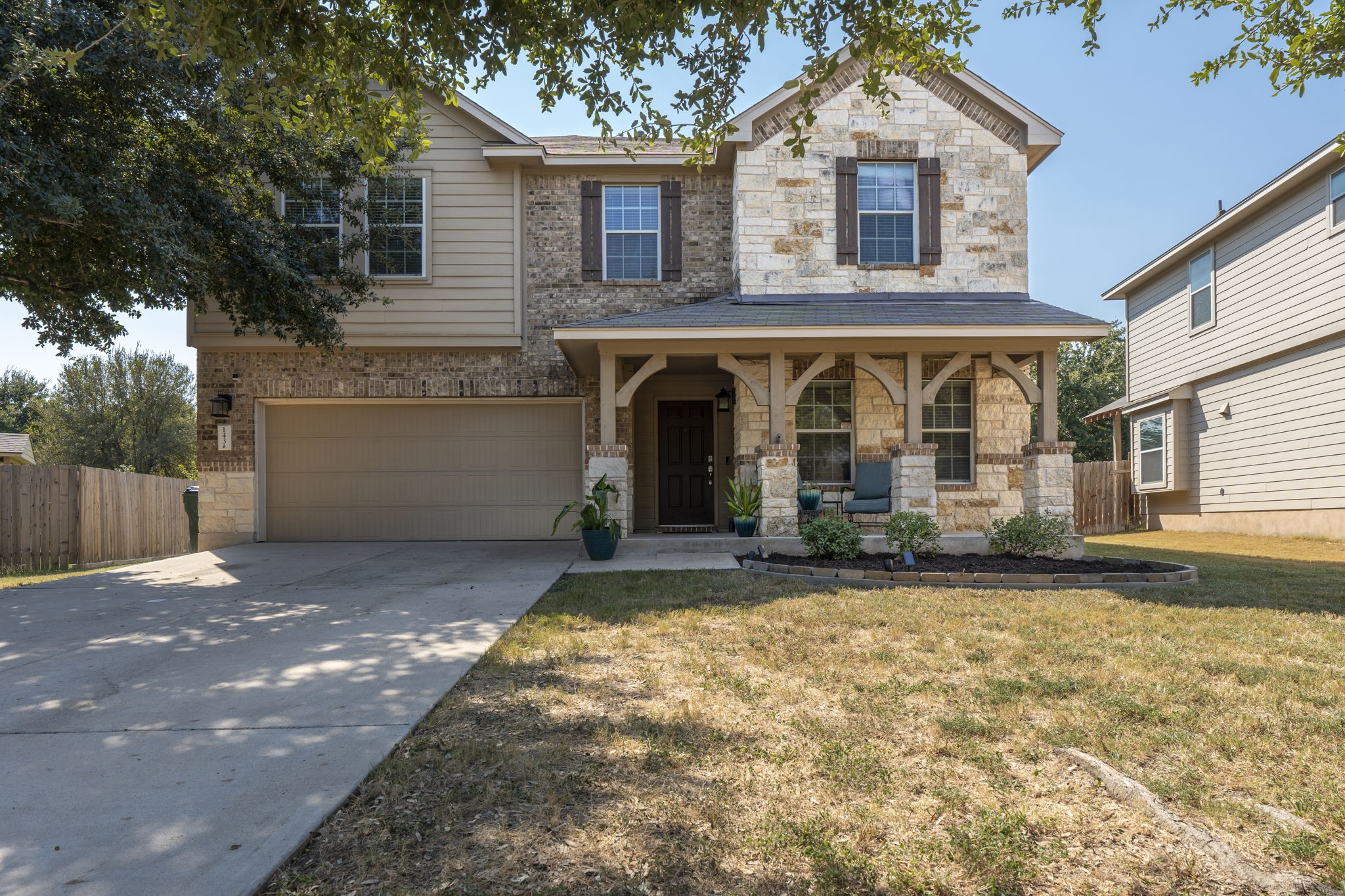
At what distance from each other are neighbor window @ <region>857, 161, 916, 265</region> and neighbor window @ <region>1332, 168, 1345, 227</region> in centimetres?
631

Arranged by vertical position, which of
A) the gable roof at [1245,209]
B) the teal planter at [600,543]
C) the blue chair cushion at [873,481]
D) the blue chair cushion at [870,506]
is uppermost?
the gable roof at [1245,209]

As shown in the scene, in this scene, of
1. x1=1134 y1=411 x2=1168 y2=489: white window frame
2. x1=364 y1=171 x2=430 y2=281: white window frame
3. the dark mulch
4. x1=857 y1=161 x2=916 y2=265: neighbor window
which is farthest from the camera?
x1=1134 y1=411 x2=1168 y2=489: white window frame

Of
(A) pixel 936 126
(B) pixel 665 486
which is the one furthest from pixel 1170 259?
(B) pixel 665 486

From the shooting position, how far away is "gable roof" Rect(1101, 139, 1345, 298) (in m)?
11.3

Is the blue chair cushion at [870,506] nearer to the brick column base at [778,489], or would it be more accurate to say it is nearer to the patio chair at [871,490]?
the patio chair at [871,490]

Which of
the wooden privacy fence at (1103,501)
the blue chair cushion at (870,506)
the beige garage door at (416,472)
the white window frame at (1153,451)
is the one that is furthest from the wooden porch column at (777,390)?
the white window frame at (1153,451)

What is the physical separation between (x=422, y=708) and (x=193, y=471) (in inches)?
1198

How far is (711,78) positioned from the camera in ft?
16.9

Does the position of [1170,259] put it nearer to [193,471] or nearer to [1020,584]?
[1020,584]

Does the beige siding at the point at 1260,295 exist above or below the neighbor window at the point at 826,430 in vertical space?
above

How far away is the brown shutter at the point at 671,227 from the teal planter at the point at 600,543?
450cm

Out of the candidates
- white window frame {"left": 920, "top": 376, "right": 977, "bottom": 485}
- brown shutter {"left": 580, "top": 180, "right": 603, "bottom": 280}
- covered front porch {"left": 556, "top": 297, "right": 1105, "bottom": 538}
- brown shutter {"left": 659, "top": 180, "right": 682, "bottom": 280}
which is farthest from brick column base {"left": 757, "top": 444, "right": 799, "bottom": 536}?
brown shutter {"left": 580, "top": 180, "right": 603, "bottom": 280}

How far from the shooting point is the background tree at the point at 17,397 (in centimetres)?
3338

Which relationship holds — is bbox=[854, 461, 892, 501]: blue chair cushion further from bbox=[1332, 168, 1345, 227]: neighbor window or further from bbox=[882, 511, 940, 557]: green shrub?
bbox=[1332, 168, 1345, 227]: neighbor window
